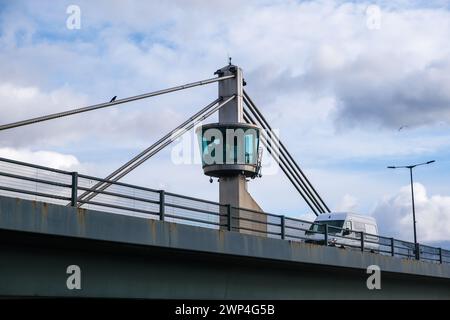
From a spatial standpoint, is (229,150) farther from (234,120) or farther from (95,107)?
(95,107)

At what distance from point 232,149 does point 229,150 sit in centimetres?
21

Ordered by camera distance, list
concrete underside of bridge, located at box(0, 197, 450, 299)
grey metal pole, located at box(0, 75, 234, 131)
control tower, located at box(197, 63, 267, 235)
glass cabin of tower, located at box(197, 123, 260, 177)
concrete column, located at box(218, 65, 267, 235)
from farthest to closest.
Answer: glass cabin of tower, located at box(197, 123, 260, 177) < control tower, located at box(197, 63, 267, 235) < concrete column, located at box(218, 65, 267, 235) < grey metal pole, located at box(0, 75, 234, 131) < concrete underside of bridge, located at box(0, 197, 450, 299)

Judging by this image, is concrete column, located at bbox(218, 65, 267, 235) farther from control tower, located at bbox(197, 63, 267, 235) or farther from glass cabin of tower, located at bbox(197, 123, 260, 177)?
glass cabin of tower, located at bbox(197, 123, 260, 177)

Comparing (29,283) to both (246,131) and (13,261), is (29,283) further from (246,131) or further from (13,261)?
(246,131)

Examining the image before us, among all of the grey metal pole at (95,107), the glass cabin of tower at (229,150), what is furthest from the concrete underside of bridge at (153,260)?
the glass cabin of tower at (229,150)

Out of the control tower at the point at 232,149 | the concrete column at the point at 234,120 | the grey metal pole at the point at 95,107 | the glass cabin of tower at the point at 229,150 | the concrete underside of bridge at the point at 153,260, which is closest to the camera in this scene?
the concrete underside of bridge at the point at 153,260

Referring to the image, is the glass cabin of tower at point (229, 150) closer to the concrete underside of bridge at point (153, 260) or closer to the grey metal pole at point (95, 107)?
the grey metal pole at point (95, 107)

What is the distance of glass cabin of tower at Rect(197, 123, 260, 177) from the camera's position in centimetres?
5422

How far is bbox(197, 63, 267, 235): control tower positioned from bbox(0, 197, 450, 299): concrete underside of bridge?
25555 mm

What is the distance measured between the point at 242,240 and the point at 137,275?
3.59m

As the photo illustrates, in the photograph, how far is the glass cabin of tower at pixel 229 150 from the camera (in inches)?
2135

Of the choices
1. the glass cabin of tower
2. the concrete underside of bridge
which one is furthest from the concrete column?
the concrete underside of bridge

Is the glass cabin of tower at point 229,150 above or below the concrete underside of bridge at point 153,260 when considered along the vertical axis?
above
